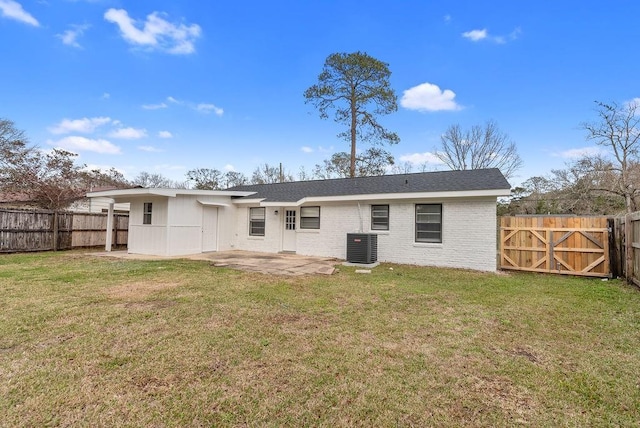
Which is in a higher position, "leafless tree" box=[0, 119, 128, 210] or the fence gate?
"leafless tree" box=[0, 119, 128, 210]

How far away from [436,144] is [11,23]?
26903 mm

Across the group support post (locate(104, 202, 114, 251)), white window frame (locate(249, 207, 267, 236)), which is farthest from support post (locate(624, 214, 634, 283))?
support post (locate(104, 202, 114, 251))

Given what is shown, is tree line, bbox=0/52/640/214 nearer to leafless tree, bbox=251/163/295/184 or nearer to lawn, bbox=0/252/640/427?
leafless tree, bbox=251/163/295/184

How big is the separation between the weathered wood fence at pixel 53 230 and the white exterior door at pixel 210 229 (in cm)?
529

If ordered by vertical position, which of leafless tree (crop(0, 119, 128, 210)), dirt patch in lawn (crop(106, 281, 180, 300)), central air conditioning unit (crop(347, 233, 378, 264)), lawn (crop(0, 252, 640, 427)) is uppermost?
leafless tree (crop(0, 119, 128, 210))

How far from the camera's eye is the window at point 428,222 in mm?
10398

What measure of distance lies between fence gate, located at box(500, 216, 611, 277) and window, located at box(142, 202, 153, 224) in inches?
523

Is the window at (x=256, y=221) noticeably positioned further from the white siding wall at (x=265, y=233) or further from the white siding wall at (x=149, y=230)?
the white siding wall at (x=149, y=230)

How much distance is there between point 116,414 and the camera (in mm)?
2273

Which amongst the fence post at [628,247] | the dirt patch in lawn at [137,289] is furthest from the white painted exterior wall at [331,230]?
the dirt patch in lawn at [137,289]

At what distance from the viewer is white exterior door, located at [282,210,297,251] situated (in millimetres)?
13305

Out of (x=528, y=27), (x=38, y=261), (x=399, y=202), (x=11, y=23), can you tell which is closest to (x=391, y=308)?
(x=399, y=202)

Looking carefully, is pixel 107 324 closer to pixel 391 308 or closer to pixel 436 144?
pixel 391 308

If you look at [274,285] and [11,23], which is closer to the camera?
[274,285]
